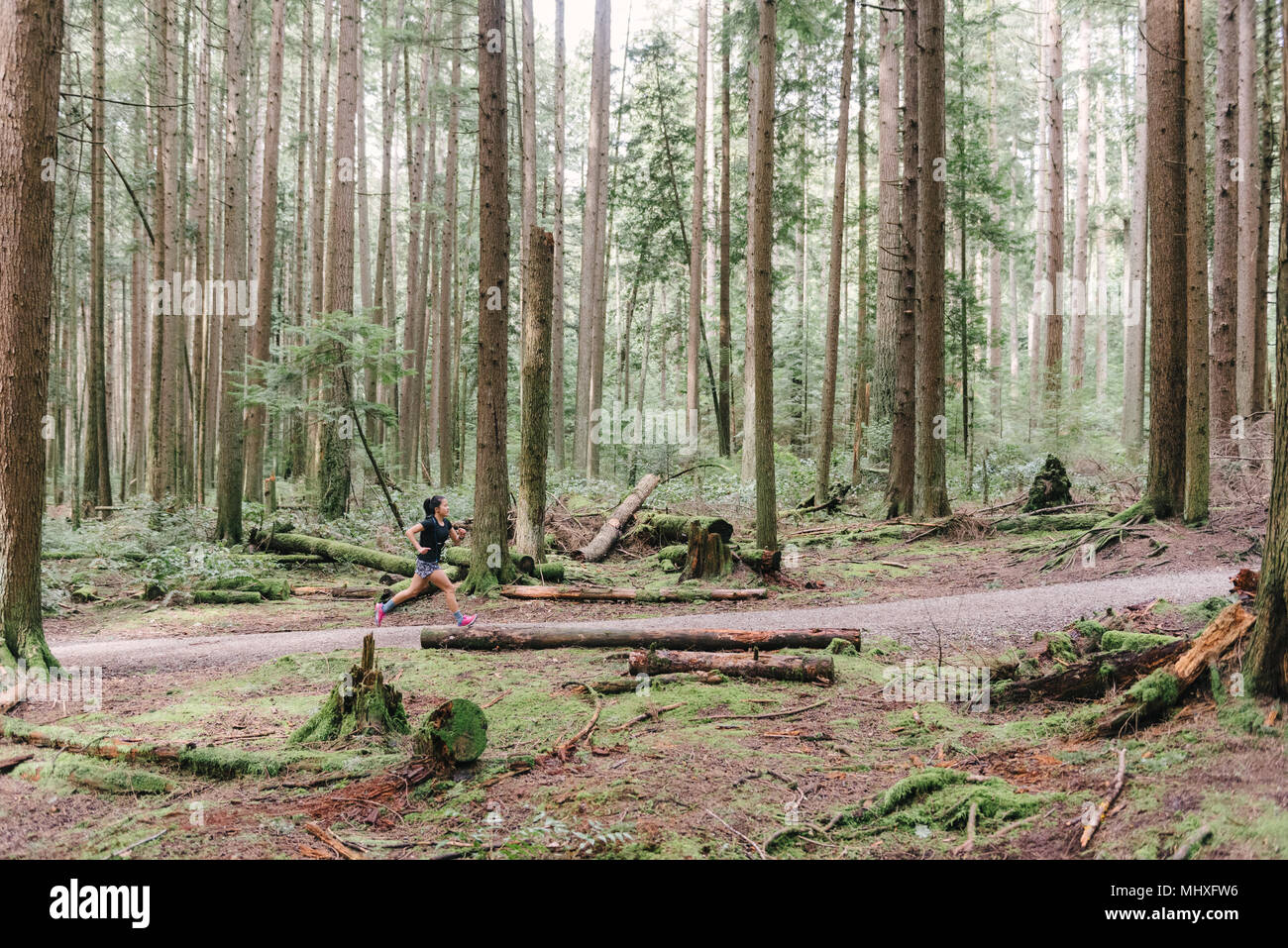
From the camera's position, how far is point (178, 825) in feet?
13.3

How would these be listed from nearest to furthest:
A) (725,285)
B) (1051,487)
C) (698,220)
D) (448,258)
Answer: (1051,487), (725,285), (698,220), (448,258)

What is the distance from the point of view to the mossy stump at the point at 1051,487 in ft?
46.6

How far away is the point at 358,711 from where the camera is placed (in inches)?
214

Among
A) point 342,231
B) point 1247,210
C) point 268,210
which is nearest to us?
point 268,210

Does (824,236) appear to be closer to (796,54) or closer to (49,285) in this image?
(796,54)

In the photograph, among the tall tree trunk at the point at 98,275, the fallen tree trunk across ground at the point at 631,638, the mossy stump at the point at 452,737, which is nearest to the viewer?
the mossy stump at the point at 452,737

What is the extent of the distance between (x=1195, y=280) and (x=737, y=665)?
8366 mm

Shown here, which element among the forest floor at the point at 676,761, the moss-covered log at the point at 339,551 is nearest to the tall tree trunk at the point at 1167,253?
the forest floor at the point at 676,761

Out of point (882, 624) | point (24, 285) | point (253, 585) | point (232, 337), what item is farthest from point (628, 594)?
point (232, 337)

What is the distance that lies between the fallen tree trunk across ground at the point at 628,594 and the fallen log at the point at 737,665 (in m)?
3.34

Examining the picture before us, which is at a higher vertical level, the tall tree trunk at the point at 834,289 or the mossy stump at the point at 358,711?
the tall tree trunk at the point at 834,289

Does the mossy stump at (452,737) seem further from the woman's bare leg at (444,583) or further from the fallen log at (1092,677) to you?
the woman's bare leg at (444,583)

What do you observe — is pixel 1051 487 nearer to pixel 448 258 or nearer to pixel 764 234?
pixel 764 234
